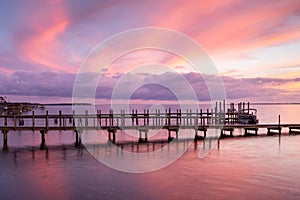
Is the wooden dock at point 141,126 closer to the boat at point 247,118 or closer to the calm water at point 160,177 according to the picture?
the boat at point 247,118

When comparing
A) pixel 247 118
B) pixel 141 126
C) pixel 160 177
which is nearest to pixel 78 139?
pixel 141 126

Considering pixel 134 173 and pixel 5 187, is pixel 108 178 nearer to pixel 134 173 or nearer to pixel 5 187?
pixel 134 173

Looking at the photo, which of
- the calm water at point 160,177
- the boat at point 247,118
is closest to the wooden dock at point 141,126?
the boat at point 247,118

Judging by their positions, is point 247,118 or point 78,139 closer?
point 78,139

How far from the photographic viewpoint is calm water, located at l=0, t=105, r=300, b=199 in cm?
1250

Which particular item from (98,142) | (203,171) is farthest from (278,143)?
(98,142)

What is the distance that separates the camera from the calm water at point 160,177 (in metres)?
12.5

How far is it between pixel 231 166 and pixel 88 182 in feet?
26.4

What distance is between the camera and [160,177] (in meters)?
15.2

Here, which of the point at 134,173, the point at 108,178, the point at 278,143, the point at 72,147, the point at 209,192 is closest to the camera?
the point at 209,192

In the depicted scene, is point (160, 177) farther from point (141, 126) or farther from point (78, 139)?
point (78, 139)

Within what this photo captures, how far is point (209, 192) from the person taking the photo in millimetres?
12594

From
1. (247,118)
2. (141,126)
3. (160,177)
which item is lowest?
(160,177)

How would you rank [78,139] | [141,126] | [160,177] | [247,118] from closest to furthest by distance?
[160,177], [78,139], [141,126], [247,118]
